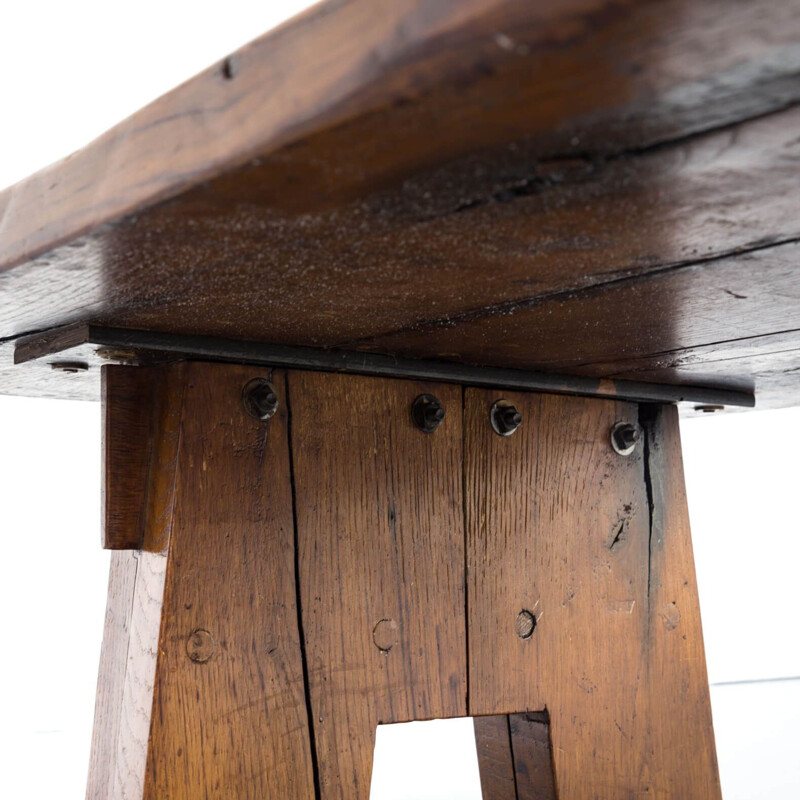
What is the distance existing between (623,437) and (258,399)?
47 centimetres

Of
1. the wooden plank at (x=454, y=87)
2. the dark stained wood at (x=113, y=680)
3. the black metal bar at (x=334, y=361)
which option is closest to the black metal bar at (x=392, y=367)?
the black metal bar at (x=334, y=361)

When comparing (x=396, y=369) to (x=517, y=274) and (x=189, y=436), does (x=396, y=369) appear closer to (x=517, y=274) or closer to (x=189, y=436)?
(x=189, y=436)

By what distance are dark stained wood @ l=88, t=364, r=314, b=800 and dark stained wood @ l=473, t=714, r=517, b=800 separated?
1.05ft

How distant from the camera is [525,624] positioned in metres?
1.06

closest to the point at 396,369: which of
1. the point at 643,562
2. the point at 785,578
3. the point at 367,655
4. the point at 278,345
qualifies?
the point at 278,345

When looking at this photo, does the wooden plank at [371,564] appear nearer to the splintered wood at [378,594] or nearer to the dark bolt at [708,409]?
the splintered wood at [378,594]

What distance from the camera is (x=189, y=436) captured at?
0.88m

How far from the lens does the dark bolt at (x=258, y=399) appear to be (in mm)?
912

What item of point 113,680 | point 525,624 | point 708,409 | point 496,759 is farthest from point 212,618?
point 708,409

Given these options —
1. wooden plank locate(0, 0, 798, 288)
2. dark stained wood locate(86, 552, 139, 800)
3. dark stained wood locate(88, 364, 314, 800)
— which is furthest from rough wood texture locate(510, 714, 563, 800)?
wooden plank locate(0, 0, 798, 288)

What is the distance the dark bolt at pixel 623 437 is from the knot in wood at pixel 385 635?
367 mm

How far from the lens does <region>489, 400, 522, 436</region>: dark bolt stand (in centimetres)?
107

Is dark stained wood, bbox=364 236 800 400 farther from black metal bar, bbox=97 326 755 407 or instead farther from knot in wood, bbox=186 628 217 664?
knot in wood, bbox=186 628 217 664

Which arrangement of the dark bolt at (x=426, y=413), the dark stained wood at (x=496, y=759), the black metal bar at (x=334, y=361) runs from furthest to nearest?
1. the dark stained wood at (x=496, y=759)
2. the dark bolt at (x=426, y=413)
3. the black metal bar at (x=334, y=361)
